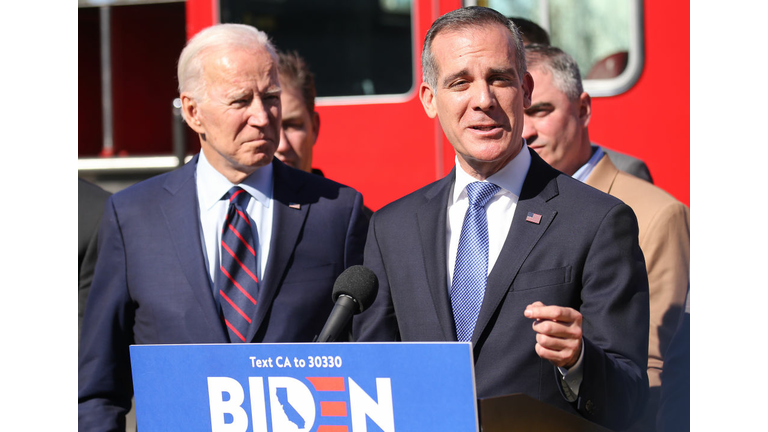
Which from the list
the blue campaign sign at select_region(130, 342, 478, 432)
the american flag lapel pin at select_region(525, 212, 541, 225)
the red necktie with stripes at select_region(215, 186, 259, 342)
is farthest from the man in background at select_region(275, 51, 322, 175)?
the blue campaign sign at select_region(130, 342, 478, 432)

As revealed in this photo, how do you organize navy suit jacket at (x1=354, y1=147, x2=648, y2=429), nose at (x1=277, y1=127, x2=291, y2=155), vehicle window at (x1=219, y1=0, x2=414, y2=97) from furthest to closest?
vehicle window at (x1=219, y1=0, x2=414, y2=97) → nose at (x1=277, y1=127, x2=291, y2=155) → navy suit jacket at (x1=354, y1=147, x2=648, y2=429)

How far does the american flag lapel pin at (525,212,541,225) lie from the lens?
220 centimetres

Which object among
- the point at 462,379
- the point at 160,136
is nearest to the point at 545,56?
the point at 462,379

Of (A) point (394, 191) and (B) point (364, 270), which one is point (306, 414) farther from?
(A) point (394, 191)

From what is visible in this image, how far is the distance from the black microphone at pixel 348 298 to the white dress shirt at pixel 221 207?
819 millimetres

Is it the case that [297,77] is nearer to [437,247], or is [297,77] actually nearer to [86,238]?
[86,238]

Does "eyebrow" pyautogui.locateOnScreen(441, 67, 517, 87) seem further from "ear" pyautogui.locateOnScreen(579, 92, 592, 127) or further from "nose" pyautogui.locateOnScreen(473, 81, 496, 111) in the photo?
"ear" pyautogui.locateOnScreen(579, 92, 592, 127)

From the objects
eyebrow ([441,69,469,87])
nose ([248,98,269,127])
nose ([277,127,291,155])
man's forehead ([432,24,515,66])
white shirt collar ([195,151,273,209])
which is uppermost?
man's forehead ([432,24,515,66])

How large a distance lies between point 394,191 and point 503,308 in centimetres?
301

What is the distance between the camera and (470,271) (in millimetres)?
2230

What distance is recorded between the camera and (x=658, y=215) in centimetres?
304

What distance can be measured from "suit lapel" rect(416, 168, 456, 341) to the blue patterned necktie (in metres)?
0.03

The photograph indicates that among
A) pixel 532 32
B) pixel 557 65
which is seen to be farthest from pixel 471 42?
pixel 532 32

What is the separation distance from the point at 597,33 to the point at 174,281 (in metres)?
3.14
